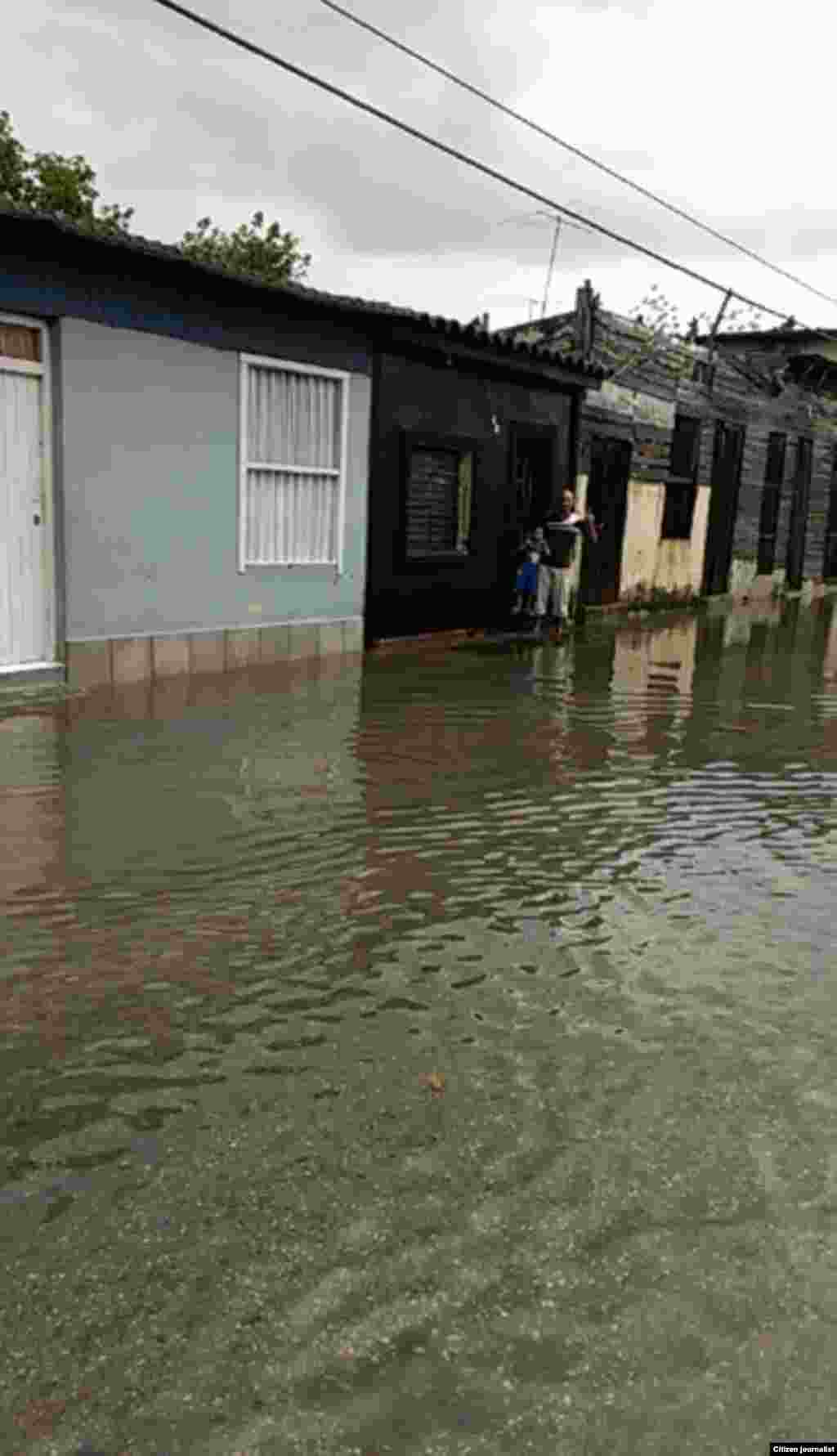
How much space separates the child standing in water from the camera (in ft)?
43.1

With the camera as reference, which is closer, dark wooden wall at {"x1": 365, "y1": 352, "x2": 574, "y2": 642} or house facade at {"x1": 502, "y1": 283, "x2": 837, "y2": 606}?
dark wooden wall at {"x1": 365, "y1": 352, "x2": 574, "y2": 642}

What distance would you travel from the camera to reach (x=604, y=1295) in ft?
7.47

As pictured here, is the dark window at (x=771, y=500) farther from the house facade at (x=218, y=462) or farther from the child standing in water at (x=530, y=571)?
the house facade at (x=218, y=462)

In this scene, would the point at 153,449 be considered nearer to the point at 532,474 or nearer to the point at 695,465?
the point at 532,474

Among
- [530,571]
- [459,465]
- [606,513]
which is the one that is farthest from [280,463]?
[606,513]

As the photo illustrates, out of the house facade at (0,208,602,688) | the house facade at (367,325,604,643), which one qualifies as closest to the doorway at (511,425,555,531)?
the house facade at (367,325,604,643)

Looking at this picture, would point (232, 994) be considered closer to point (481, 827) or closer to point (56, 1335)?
point (56, 1335)

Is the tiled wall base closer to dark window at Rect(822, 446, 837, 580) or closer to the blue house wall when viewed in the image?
the blue house wall

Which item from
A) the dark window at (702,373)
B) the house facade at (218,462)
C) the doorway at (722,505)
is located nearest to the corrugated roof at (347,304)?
the house facade at (218,462)

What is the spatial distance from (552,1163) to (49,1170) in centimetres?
122

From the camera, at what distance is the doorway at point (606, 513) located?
1528 centimetres

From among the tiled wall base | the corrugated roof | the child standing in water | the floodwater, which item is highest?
the corrugated roof

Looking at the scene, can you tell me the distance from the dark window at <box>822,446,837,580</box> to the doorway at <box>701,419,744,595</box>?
18.9 ft

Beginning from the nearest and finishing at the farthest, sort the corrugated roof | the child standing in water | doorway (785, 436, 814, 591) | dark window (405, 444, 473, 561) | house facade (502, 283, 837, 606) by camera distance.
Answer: the corrugated roof
dark window (405, 444, 473, 561)
the child standing in water
house facade (502, 283, 837, 606)
doorway (785, 436, 814, 591)
